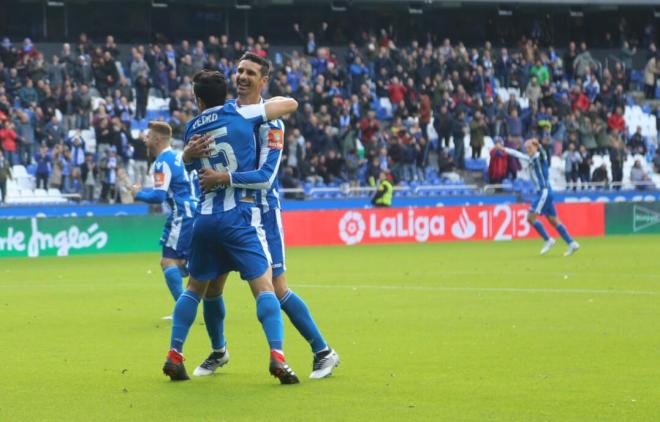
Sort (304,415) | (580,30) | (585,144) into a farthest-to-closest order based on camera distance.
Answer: (580,30), (585,144), (304,415)

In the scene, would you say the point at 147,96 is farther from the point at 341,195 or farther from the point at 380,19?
the point at 380,19

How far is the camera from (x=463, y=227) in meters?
36.9

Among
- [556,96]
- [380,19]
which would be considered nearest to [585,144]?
[556,96]

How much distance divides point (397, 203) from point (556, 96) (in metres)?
11.1

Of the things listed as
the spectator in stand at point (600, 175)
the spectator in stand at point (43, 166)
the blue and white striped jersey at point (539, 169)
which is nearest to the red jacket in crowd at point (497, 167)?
the spectator in stand at point (600, 175)

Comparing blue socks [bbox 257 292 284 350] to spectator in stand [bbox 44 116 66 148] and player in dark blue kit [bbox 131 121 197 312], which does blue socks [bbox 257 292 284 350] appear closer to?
player in dark blue kit [bbox 131 121 197 312]

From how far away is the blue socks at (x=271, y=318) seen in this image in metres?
9.80

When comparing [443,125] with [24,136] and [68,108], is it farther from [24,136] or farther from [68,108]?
[24,136]

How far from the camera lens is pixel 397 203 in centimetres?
3831

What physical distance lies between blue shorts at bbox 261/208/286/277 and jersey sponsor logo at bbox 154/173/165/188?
3987mm

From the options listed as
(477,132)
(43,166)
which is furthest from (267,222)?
(477,132)

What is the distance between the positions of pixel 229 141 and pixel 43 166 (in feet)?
82.9

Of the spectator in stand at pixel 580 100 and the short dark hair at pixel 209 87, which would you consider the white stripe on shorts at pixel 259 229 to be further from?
the spectator in stand at pixel 580 100

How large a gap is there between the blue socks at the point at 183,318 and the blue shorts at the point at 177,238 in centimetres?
484
